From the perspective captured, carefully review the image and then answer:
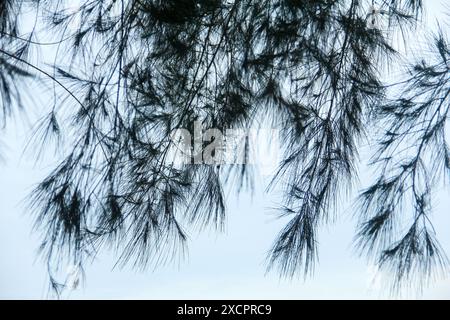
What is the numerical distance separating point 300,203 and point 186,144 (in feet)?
0.93

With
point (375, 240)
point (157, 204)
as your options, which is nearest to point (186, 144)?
point (157, 204)

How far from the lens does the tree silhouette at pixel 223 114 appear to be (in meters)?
1.10

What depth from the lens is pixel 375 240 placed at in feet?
3.73

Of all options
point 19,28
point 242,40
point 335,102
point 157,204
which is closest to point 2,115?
point 19,28

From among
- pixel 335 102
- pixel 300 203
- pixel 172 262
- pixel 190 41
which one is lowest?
pixel 172 262

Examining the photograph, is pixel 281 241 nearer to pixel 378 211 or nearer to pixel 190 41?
pixel 378 211

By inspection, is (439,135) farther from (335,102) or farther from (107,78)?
(107,78)

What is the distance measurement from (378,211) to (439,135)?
9.6 inches

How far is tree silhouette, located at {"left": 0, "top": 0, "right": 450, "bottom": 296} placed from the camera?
3.62ft

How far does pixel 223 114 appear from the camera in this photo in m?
1.17

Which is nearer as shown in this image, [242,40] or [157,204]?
[157,204]

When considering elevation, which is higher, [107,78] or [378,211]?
[107,78]

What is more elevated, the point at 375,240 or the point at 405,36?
the point at 405,36

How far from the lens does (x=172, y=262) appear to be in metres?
1.10
